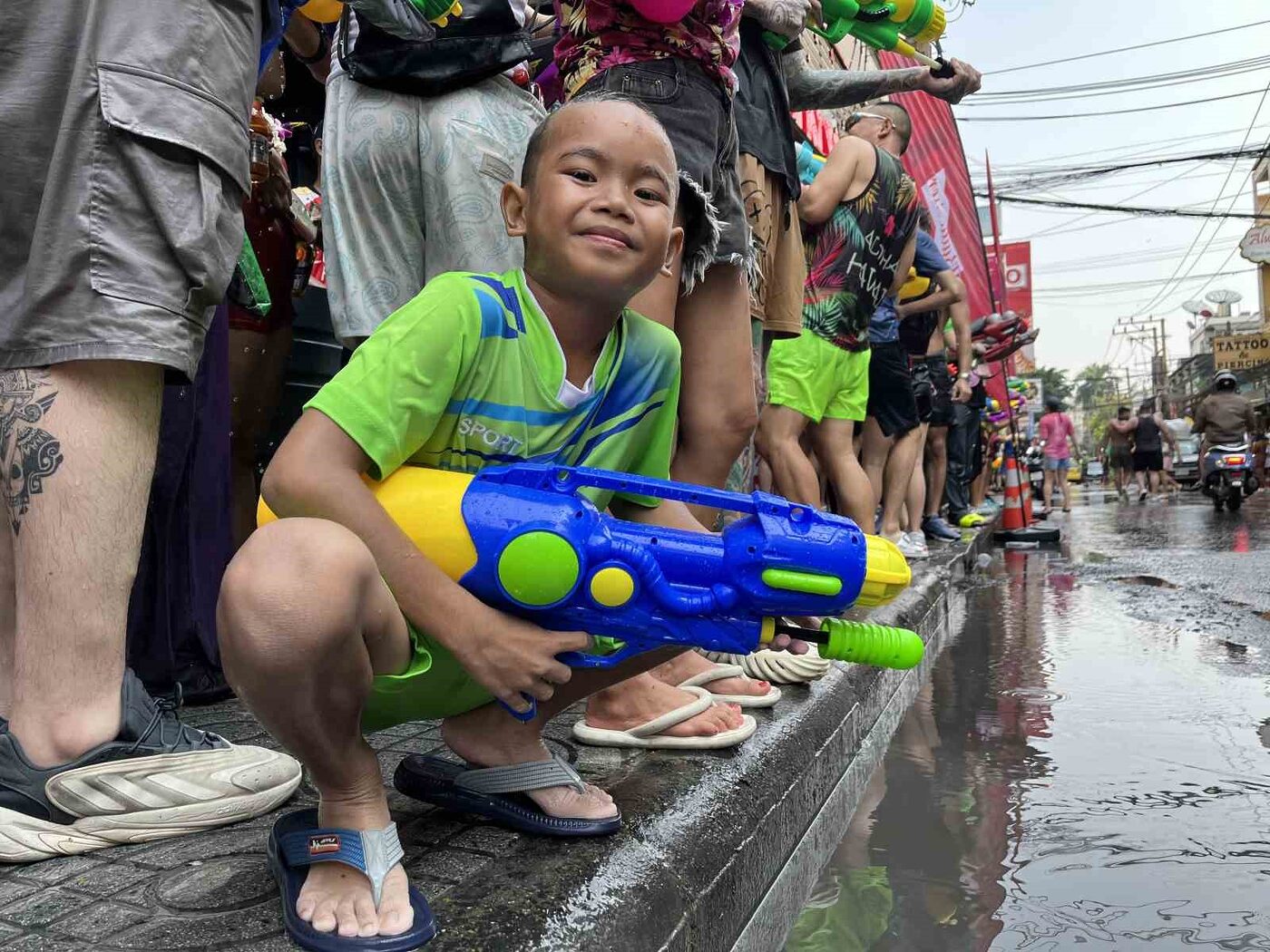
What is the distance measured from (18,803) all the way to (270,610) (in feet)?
1.94

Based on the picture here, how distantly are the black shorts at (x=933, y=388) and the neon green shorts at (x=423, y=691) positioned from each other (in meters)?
5.10

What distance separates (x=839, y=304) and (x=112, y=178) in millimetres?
3110

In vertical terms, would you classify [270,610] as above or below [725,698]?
above

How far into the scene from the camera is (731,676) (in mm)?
2082

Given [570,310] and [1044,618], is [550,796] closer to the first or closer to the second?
[570,310]

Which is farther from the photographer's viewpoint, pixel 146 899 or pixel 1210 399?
pixel 1210 399

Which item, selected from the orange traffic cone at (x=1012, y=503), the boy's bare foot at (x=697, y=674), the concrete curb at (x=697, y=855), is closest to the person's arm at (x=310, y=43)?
the boy's bare foot at (x=697, y=674)

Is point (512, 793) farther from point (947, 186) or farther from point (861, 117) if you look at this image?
point (947, 186)

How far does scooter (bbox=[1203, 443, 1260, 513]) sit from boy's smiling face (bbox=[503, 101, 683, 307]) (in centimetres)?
1210

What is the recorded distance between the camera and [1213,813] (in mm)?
1858

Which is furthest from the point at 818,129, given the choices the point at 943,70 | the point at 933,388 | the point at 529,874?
the point at 529,874

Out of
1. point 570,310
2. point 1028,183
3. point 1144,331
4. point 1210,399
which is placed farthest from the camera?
point 1144,331

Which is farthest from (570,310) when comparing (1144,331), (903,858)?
(1144,331)

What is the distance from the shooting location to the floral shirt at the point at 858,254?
3.87m
